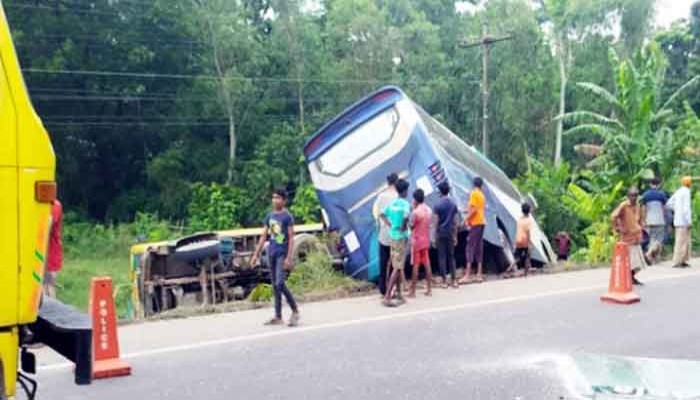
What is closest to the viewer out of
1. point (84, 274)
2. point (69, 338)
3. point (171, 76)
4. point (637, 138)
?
point (69, 338)

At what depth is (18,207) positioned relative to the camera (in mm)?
3398

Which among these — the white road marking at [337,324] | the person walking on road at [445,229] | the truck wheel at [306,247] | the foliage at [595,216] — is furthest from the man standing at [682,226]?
the truck wheel at [306,247]

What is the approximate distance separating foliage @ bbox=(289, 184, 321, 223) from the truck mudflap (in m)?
26.3

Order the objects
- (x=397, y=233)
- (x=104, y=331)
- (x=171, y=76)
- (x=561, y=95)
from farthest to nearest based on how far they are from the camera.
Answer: (x=561, y=95)
(x=171, y=76)
(x=397, y=233)
(x=104, y=331)

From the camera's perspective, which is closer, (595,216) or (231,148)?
(595,216)

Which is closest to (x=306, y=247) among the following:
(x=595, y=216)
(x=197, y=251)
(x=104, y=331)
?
(x=197, y=251)

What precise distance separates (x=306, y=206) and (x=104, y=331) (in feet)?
→ 80.5

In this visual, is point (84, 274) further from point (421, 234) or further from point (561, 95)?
point (561, 95)

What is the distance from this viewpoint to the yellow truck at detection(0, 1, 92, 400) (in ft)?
11.0

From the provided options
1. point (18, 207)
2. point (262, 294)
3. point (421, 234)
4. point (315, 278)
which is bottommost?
point (262, 294)

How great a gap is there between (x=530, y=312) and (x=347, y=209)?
412 cm

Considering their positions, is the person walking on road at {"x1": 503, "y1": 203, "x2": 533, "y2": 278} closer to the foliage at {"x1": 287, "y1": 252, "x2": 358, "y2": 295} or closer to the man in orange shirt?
the man in orange shirt

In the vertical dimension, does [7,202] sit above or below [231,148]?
below

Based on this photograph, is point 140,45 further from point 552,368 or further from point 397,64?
point 552,368
